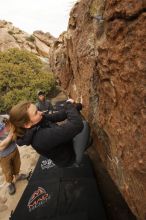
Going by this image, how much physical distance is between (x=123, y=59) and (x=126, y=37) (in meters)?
0.18

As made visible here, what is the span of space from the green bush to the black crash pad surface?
25.8 ft

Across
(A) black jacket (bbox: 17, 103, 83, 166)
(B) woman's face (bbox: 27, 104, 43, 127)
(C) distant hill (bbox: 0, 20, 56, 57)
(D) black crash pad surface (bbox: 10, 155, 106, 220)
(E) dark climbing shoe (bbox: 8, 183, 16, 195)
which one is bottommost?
(E) dark climbing shoe (bbox: 8, 183, 16, 195)

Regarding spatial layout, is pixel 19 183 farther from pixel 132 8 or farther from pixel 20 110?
pixel 132 8

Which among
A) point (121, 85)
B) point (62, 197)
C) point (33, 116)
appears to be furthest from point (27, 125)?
point (62, 197)

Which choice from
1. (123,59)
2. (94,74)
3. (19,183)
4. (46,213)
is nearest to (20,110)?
(94,74)

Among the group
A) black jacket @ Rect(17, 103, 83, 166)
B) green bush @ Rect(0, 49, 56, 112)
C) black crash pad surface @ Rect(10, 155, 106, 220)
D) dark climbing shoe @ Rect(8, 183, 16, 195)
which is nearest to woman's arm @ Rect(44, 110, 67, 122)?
black jacket @ Rect(17, 103, 83, 166)

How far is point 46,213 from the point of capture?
11.3 feet

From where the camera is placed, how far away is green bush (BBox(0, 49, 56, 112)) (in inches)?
460

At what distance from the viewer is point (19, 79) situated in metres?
12.7

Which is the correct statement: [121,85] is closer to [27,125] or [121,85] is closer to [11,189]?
[27,125]

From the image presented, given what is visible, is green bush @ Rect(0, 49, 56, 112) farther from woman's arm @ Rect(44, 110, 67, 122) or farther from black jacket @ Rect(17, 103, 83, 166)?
black jacket @ Rect(17, 103, 83, 166)

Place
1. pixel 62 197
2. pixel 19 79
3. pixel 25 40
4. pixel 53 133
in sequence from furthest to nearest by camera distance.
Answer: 1. pixel 25 40
2. pixel 19 79
3. pixel 62 197
4. pixel 53 133

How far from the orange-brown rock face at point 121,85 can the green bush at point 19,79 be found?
9665mm

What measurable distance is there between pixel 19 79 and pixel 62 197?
10272mm
